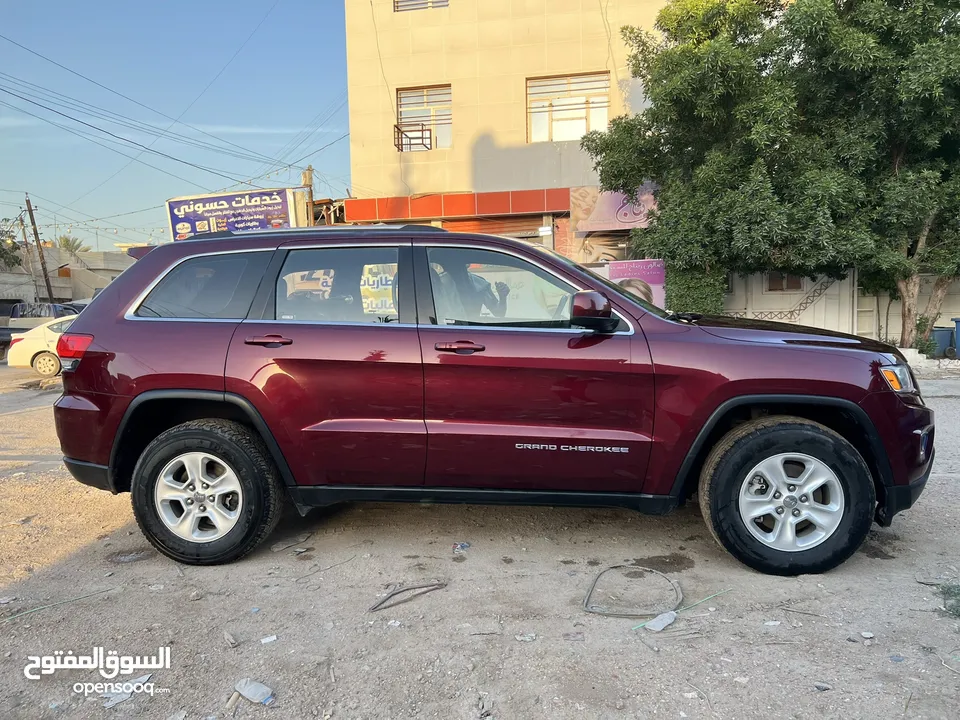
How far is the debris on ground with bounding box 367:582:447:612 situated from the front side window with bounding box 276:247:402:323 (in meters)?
1.41

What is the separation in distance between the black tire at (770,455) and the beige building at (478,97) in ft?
47.2

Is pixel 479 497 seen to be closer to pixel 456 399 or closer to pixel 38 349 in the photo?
pixel 456 399

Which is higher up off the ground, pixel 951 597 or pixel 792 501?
pixel 792 501

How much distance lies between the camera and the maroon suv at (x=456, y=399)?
10.5 ft

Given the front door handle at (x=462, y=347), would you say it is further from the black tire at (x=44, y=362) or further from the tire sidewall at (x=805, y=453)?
the black tire at (x=44, y=362)

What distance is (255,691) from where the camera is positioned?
2.38 m

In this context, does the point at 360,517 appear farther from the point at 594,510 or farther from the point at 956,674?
the point at 956,674

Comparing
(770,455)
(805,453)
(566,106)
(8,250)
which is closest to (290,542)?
(770,455)

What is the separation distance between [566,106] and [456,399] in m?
16.1

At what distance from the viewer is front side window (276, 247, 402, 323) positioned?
349 cm

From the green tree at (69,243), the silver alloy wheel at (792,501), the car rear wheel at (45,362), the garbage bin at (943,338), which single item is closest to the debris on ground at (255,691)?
the silver alloy wheel at (792,501)

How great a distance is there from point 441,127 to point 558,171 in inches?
147

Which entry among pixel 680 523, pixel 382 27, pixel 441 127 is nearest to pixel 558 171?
pixel 441 127

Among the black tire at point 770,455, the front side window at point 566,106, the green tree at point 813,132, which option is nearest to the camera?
the black tire at point 770,455
